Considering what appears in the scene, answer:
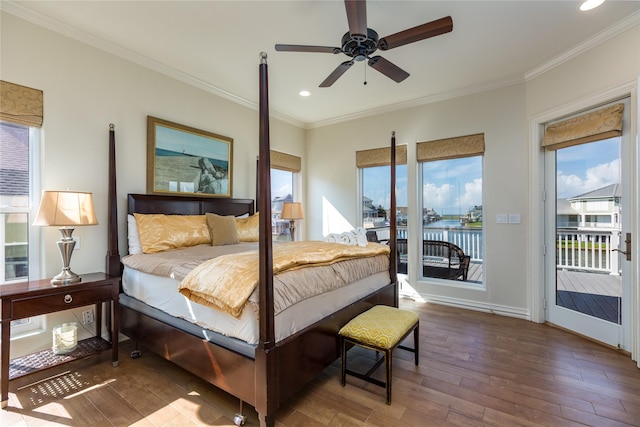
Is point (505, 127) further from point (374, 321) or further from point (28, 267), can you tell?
point (28, 267)

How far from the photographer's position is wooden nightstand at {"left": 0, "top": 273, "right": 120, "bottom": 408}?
1939 mm

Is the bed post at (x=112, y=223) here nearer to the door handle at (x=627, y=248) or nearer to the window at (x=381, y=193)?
the window at (x=381, y=193)

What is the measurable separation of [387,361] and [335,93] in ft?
10.9

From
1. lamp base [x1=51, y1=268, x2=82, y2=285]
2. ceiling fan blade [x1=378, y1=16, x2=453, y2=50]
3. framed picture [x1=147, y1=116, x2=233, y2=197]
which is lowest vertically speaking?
lamp base [x1=51, y1=268, x2=82, y2=285]

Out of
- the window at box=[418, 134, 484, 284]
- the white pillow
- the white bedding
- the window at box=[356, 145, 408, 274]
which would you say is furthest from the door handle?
the white pillow

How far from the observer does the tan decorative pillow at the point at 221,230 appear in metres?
3.27

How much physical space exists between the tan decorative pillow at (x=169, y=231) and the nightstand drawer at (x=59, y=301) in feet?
1.62

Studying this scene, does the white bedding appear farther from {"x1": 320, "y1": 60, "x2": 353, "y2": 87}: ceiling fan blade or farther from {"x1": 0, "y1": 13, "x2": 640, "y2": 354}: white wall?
{"x1": 320, "y1": 60, "x2": 353, "y2": 87}: ceiling fan blade

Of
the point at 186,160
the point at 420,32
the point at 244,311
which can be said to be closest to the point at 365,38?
Answer: the point at 420,32

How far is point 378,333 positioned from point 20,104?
3279 mm

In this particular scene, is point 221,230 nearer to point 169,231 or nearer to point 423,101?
point 169,231

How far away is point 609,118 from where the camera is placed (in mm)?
2711

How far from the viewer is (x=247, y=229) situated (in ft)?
12.1

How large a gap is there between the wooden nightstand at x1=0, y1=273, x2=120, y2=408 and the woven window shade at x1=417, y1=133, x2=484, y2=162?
12.7 ft
